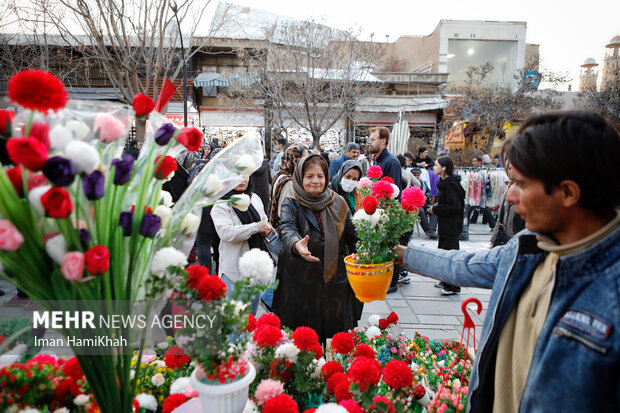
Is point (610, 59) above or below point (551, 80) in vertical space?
above

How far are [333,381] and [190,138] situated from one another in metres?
0.97

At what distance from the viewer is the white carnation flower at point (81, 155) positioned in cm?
79

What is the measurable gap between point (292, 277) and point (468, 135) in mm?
21057

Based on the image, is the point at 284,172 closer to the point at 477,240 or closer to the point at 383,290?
the point at 383,290

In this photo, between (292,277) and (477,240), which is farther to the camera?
(477,240)

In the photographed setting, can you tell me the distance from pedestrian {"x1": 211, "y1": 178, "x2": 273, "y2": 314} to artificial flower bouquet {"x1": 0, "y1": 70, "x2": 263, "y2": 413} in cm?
176

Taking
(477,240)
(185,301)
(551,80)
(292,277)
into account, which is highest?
(551,80)

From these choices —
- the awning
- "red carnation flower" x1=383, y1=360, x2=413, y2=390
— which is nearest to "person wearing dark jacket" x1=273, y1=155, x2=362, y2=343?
"red carnation flower" x1=383, y1=360, x2=413, y2=390

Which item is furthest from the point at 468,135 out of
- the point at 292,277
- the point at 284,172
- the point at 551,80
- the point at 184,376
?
the point at 184,376

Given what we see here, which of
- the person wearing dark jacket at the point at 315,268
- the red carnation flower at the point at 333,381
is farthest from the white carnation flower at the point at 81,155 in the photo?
the person wearing dark jacket at the point at 315,268

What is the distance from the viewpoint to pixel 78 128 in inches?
36.1

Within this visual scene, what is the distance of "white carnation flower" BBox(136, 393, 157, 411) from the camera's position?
1.32 meters

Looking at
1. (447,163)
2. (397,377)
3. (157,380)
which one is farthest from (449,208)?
(157,380)

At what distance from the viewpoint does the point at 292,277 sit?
2.87 m
